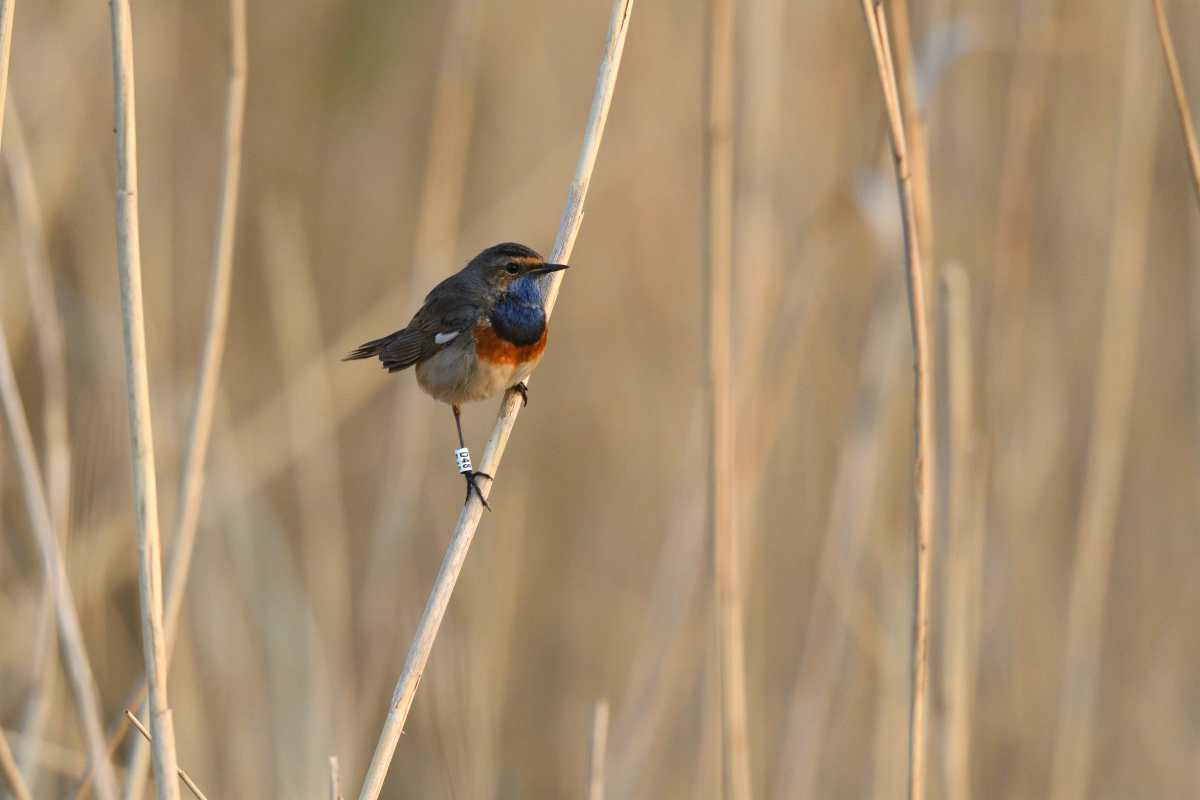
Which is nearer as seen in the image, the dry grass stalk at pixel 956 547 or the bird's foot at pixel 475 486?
the bird's foot at pixel 475 486

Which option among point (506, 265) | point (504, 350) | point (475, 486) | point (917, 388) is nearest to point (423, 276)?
point (506, 265)

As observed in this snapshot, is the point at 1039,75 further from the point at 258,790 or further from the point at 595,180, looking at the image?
the point at 258,790

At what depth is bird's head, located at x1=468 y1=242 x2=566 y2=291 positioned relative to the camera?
2.30 m

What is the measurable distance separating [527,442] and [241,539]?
3.71 ft

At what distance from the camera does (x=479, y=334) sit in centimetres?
232

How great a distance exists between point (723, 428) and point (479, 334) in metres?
0.67

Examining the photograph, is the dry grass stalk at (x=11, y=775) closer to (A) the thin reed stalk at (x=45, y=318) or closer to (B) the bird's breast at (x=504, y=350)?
(A) the thin reed stalk at (x=45, y=318)

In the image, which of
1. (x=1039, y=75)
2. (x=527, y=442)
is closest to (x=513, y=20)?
(x=527, y=442)

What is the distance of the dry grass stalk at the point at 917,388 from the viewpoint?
1568mm

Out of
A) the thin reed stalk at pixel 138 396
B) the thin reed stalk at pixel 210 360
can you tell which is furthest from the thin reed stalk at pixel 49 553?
the thin reed stalk at pixel 138 396

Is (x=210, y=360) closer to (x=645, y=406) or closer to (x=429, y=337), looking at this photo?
(x=429, y=337)

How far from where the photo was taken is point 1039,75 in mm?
2455

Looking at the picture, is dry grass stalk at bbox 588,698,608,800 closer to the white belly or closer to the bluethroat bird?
the bluethroat bird

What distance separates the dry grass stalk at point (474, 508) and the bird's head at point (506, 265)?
0.98 feet
